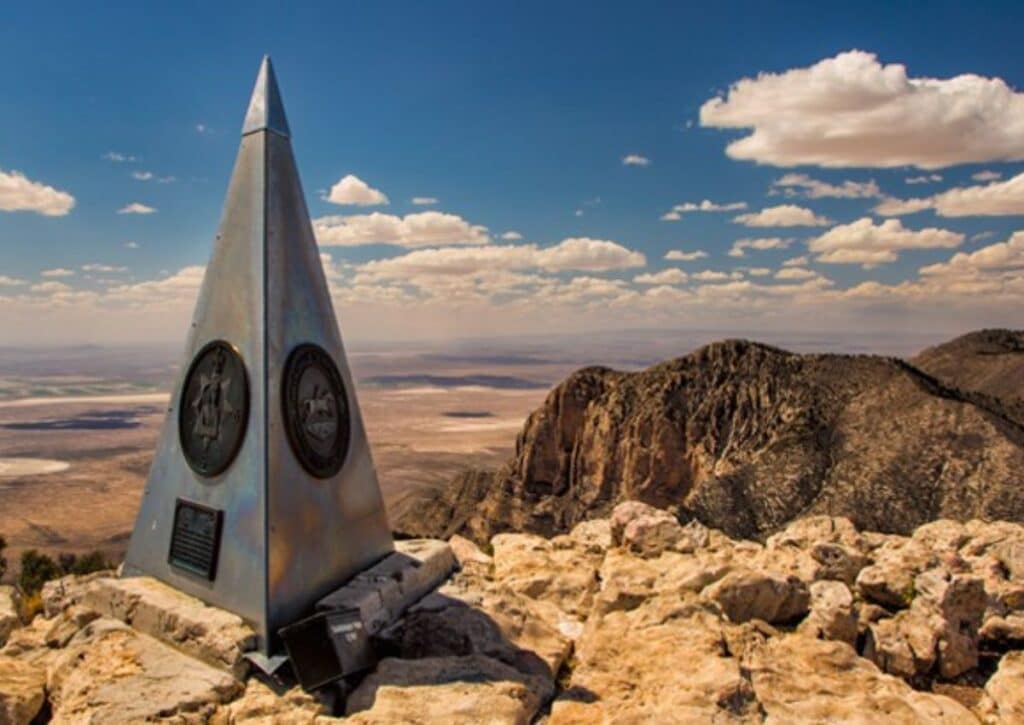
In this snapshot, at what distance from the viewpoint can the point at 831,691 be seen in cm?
666

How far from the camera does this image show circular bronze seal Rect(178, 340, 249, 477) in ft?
25.8

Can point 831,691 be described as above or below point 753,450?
above

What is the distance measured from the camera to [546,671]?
7.35 m

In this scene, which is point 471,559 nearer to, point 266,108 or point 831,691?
point 831,691

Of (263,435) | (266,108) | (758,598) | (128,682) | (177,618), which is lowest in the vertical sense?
(758,598)

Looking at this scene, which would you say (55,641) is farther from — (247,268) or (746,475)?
(746,475)

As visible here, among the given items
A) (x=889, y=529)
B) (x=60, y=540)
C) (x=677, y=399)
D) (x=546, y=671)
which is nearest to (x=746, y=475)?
(x=889, y=529)

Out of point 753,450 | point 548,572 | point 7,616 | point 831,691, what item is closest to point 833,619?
point 831,691

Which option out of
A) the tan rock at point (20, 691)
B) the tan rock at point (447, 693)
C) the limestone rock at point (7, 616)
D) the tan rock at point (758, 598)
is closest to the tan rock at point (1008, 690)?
the tan rock at point (758, 598)

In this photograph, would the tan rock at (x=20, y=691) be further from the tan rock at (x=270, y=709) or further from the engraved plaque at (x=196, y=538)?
the tan rock at (x=270, y=709)

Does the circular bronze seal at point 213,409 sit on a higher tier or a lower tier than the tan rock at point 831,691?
higher

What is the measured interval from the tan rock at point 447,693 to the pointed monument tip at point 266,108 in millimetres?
6373

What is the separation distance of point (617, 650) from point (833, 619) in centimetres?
265

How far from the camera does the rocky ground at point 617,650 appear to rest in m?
6.35
